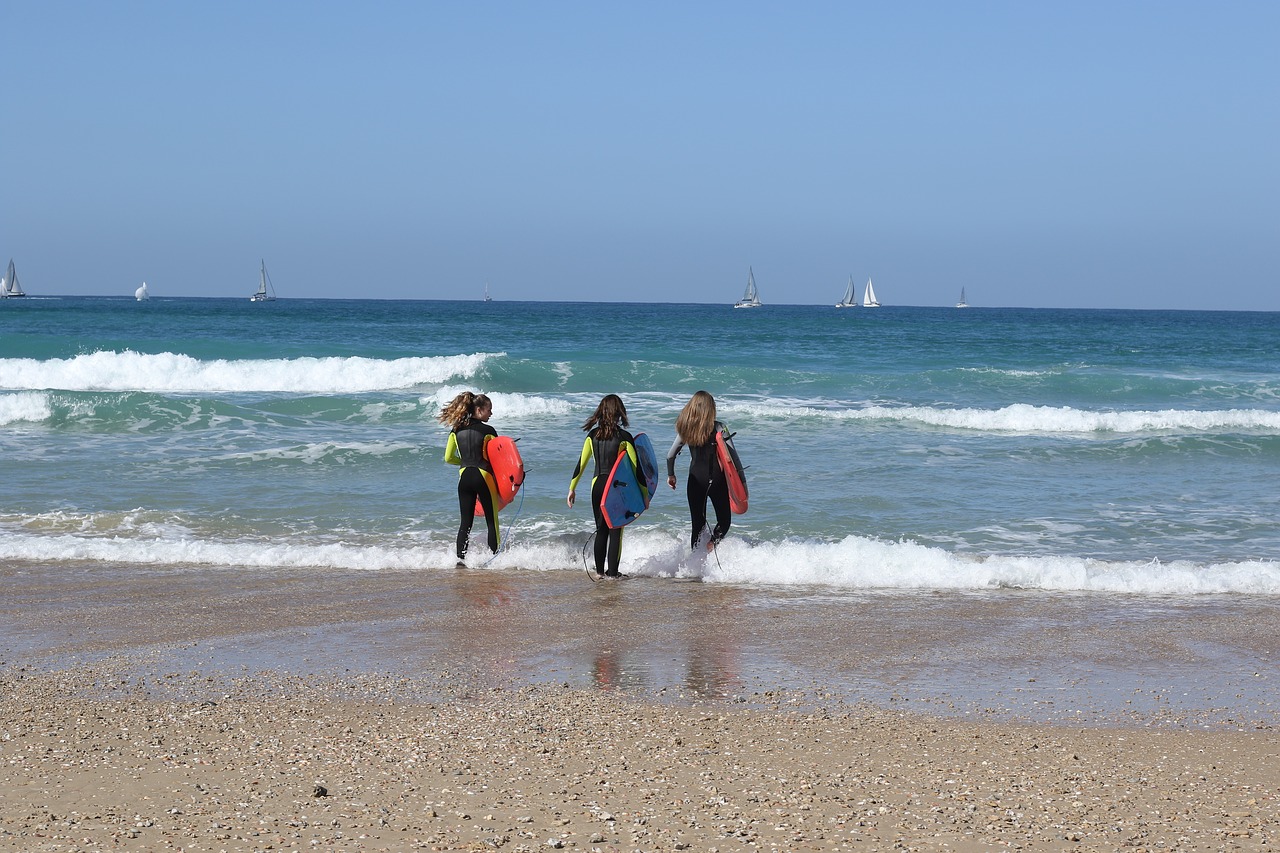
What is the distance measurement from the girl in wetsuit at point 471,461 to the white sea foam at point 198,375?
60.2ft

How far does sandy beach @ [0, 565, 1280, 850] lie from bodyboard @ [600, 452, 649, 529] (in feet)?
3.05

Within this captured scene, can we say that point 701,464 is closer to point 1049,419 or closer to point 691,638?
point 691,638

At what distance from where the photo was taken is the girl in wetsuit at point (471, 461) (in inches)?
355

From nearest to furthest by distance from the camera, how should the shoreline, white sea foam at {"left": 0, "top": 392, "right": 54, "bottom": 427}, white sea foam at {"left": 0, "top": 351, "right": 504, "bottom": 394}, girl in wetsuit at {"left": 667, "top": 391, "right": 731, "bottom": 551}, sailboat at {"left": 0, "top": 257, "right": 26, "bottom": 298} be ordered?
the shoreline
girl in wetsuit at {"left": 667, "top": 391, "right": 731, "bottom": 551}
white sea foam at {"left": 0, "top": 392, "right": 54, "bottom": 427}
white sea foam at {"left": 0, "top": 351, "right": 504, "bottom": 394}
sailboat at {"left": 0, "top": 257, "right": 26, "bottom": 298}

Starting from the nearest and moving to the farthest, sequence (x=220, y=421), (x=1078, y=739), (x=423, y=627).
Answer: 1. (x=1078, y=739)
2. (x=423, y=627)
3. (x=220, y=421)

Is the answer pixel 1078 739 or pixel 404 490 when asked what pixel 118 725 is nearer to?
pixel 1078 739

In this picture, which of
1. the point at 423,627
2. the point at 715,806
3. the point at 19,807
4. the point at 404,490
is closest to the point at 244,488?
the point at 404,490

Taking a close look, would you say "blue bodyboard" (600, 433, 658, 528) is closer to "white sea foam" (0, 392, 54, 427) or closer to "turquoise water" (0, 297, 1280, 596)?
"turquoise water" (0, 297, 1280, 596)

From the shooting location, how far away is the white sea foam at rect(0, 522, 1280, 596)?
8219 millimetres

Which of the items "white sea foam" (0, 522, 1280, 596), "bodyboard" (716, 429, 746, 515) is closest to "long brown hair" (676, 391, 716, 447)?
"bodyboard" (716, 429, 746, 515)

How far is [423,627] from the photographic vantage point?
6.85m

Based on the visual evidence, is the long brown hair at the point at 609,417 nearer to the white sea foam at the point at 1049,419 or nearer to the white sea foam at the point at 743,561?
the white sea foam at the point at 743,561

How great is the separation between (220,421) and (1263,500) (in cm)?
1446

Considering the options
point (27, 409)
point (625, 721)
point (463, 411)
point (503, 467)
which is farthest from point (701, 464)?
point (27, 409)
